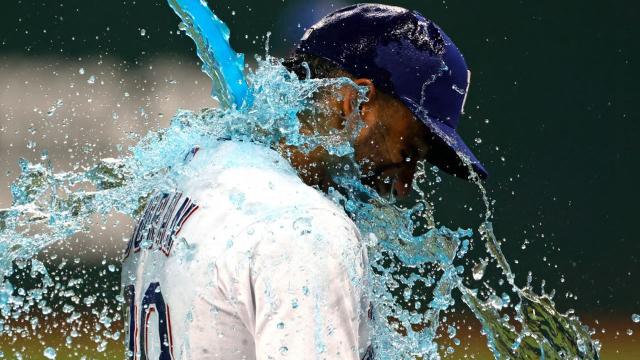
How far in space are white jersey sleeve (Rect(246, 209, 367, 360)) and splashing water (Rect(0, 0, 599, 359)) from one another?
36cm

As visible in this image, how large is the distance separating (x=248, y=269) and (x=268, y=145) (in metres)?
0.41

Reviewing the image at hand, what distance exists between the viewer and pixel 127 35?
6.62 meters

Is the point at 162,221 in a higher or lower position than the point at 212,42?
lower

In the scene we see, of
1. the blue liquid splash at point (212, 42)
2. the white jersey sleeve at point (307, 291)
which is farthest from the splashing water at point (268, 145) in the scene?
the white jersey sleeve at point (307, 291)

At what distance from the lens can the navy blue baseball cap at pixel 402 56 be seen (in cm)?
180

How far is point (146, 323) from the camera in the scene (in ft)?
5.28

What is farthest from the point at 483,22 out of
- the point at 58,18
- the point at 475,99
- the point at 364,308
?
the point at 364,308

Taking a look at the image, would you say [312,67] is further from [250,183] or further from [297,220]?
[297,220]

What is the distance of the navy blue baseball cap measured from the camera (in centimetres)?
180

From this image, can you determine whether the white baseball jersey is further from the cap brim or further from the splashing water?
the cap brim

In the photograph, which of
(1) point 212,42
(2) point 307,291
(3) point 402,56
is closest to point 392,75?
(3) point 402,56

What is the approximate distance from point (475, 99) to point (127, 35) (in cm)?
242

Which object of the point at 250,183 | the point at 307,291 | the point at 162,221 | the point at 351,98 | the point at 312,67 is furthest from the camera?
the point at 312,67

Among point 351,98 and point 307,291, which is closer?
point 307,291
